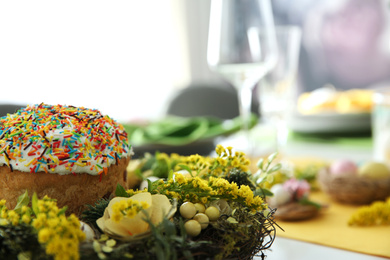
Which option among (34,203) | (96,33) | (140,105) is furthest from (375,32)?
(34,203)

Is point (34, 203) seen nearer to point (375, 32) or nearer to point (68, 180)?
point (68, 180)

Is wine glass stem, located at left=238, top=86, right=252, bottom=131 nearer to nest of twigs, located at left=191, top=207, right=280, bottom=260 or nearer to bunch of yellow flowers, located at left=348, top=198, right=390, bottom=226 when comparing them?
bunch of yellow flowers, located at left=348, top=198, right=390, bottom=226

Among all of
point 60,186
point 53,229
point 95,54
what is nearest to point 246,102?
point 60,186

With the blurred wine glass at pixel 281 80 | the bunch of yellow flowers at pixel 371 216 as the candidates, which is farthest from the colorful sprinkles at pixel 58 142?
the blurred wine glass at pixel 281 80

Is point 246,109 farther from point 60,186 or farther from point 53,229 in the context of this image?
point 53,229

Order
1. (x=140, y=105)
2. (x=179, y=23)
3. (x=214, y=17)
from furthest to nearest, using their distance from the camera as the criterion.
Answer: (x=179, y=23) < (x=140, y=105) < (x=214, y=17)

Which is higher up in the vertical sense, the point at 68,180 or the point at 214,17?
the point at 214,17
